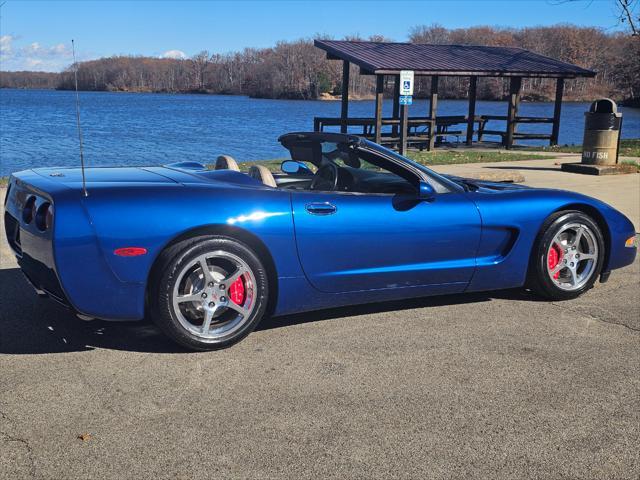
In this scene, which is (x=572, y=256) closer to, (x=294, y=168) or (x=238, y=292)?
(x=294, y=168)

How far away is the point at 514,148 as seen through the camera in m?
22.7

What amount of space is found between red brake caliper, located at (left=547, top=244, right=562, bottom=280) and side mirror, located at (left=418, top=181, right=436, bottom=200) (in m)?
1.10

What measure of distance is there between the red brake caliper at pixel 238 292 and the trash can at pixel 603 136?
39.8 ft

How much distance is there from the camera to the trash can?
46.9 feet

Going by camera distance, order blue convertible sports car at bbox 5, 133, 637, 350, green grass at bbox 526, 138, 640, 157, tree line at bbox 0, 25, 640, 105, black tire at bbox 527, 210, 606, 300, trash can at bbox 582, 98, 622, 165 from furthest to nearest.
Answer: tree line at bbox 0, 25, 640, 105 → green grass at bbox 526, 138, 640, 157 → trash can at bbox 582, 98, 622, 165 → black tire at bbox 527, 210, 606, 300 → blue convertible sports car at bbox 5, 133, 637, 350

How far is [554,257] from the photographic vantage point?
514 cm

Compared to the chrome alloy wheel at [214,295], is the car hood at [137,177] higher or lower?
higher

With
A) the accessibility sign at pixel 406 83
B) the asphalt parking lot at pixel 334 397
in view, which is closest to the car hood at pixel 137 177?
the asphalt parking lot at pixel 334 397

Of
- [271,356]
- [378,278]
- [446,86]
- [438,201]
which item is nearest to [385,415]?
[271,356]

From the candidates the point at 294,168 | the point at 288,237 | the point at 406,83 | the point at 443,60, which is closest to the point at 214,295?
the point at 288,237

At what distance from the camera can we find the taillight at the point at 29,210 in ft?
13.2

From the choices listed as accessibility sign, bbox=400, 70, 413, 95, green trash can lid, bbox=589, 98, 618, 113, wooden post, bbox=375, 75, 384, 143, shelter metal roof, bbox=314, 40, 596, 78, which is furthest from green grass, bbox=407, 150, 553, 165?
green trash can lid, bbox=589, 98, 618, 113

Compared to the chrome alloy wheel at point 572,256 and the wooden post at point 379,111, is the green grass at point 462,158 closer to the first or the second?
the wooden post at point 379,111

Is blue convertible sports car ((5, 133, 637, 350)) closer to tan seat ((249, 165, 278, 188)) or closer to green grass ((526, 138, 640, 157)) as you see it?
tan seat ((249, 165, 278, 188))
